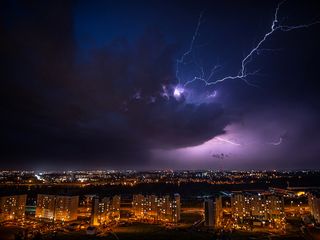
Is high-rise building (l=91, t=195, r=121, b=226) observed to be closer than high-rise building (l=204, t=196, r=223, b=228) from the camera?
No

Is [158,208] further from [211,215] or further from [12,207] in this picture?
[12,207]

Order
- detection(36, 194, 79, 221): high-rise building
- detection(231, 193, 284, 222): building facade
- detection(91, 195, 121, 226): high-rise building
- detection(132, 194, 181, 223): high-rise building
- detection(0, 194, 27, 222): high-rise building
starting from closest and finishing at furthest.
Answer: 1. detection(91, 195, 121, 226): high-rise building
2. detection(0, 194, 27, 222): high-rise building
3. detection(36, 194, 79, 221): high-rise building
4. detection(231, 193, 284, 222): building facade
5. detection(132, 194, 181, 223): high-rise building

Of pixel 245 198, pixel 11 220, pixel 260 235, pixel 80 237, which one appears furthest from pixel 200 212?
pixel 11 220

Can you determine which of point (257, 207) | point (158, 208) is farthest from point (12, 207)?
point (257, 207)

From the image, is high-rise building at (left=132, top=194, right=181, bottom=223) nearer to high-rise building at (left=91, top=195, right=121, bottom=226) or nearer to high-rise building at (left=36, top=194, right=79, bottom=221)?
high-rise building at (left=91, top=195, right=121, bottom=226)

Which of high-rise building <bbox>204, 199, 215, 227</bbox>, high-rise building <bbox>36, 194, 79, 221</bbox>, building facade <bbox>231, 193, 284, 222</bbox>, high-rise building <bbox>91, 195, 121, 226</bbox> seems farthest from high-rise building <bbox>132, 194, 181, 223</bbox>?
high-rise building <bbox>36, 194, 79, 221</bbox>

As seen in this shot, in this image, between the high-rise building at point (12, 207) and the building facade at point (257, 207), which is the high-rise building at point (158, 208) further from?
the high-rise building at point (12, 207)

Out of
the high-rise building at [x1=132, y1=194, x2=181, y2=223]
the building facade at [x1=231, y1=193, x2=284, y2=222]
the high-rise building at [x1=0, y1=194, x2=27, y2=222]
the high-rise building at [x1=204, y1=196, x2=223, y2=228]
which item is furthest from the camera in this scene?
the high-rise building at [x1=132, y1=194, x2=181, y2=223]

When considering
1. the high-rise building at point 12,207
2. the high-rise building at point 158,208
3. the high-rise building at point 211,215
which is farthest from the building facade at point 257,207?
the high-rise building at point 12,207
